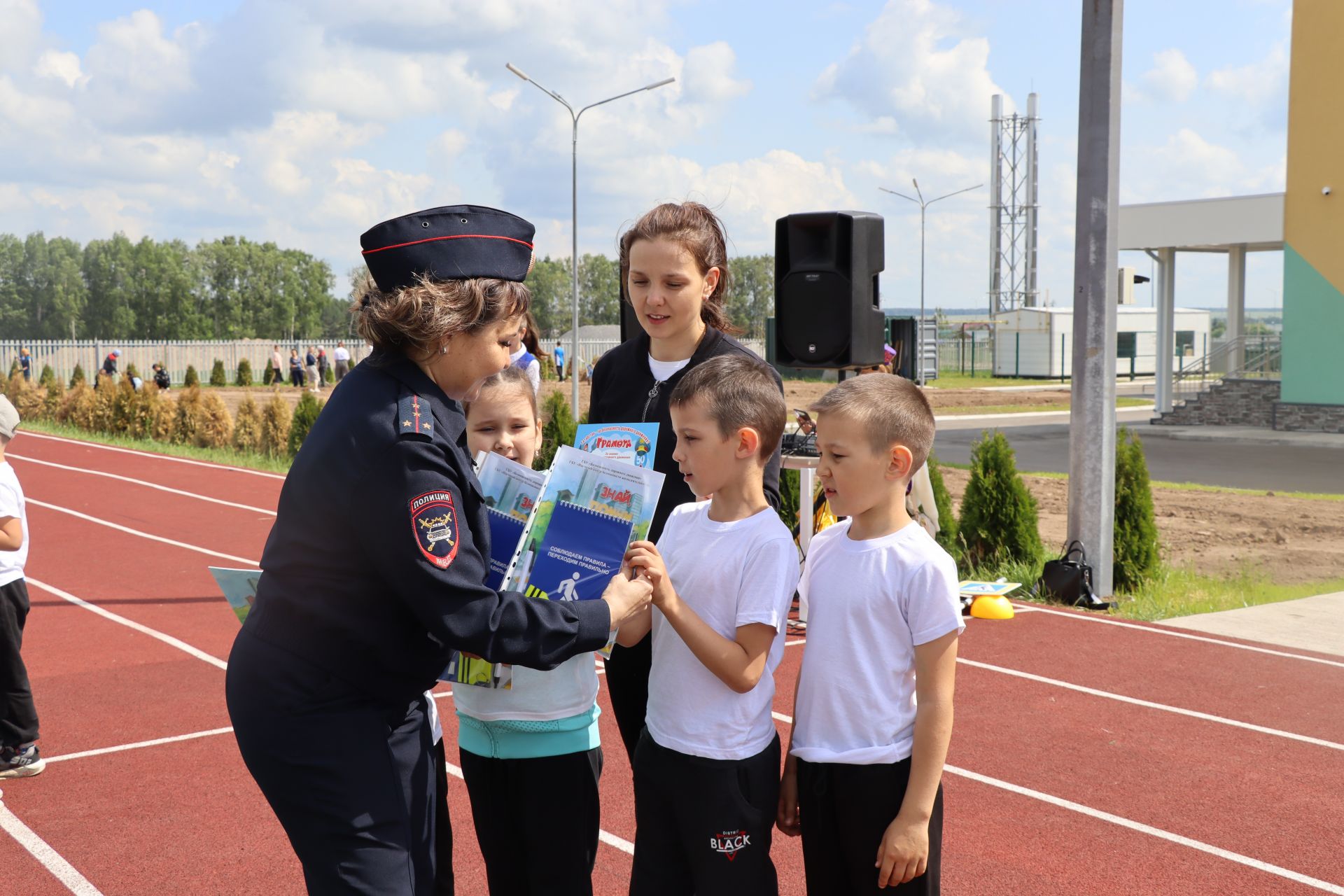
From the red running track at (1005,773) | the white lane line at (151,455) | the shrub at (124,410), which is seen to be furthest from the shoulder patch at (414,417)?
the shrub at (124,410)

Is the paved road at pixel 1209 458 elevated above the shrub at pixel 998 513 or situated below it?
below

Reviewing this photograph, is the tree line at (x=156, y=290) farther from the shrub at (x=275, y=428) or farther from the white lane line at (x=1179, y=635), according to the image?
the white lane line at (x=1179, y=635)

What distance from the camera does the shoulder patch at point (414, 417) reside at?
1.97 metres

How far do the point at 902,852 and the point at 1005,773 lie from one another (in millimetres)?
3044

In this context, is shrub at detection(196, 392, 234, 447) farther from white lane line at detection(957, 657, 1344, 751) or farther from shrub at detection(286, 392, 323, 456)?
white lane line at detection(957, 657, 1344, 751)

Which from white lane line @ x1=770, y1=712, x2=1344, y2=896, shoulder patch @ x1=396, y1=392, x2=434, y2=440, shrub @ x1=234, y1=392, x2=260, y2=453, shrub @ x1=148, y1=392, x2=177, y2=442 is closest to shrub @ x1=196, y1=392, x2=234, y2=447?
shrub @ x1=234, y1=392, x2=260, y2=453

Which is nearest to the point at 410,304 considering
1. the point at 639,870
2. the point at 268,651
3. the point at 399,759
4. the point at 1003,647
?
the point at 268,651

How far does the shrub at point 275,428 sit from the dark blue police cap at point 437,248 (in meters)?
20.2

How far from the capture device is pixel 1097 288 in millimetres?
8766

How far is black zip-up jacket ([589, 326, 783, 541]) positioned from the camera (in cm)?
295

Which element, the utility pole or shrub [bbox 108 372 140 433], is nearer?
the utility pole

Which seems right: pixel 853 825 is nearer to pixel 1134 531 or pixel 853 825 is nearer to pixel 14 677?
pixel 14 677

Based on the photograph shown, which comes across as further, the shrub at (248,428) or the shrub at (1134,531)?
the shrub at (248,428)

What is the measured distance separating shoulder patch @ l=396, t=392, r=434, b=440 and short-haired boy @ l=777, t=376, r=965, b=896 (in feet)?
2.79
